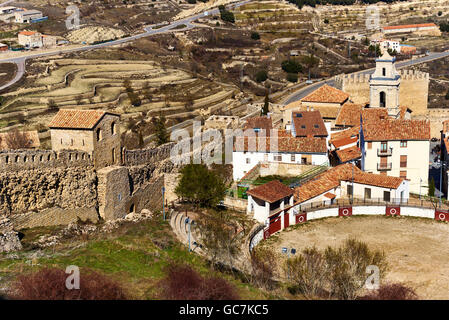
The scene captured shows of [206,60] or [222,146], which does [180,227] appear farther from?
[206,60]

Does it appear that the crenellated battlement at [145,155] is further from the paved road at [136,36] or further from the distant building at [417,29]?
the distant building at [417,29]

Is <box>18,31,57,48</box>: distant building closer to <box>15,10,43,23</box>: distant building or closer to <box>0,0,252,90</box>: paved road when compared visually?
<box>0,0,252,90</box>: paved road

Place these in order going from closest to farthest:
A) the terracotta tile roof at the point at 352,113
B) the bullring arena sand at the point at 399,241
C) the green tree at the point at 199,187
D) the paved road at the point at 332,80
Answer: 1. the bullring arena sand at the point at 399,241
2. the green tree at the point at 199,187
3. the terracotta tile roof at the point at 352,113
4. the paved road at the point at 332,80

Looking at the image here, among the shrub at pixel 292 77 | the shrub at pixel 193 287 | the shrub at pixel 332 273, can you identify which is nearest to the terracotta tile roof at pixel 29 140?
the shrub at pixel 332 273

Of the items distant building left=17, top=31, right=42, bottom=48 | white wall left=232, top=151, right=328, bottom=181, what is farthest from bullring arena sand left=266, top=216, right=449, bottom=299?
distant building left=17, top=31, right=42, bottom=48
